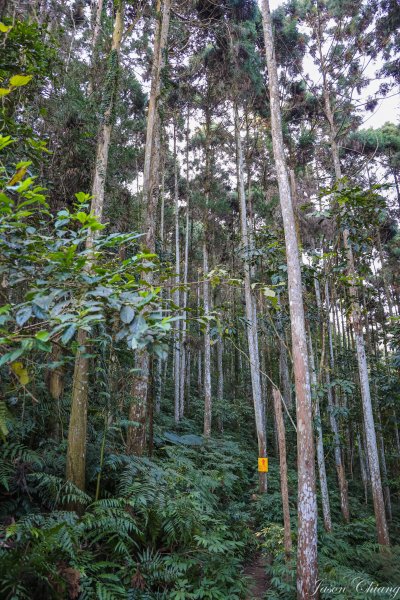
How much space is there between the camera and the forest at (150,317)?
1898 mm

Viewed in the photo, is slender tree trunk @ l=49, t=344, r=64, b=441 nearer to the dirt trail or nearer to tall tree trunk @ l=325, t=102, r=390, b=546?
the dirt trail

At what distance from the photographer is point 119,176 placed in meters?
8.30

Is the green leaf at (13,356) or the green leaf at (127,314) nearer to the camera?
the green leaf at (13,356)

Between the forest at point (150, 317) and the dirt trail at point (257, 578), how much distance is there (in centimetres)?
7

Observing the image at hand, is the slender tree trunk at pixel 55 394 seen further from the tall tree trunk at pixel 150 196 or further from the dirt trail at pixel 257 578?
the dirt trail at pixel 257 578

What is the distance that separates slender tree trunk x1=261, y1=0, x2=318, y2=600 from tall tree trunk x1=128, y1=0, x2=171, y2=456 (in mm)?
2119

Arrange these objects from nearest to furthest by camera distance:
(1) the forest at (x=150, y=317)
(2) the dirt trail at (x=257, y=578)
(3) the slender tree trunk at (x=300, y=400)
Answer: (1) the forest at (x=150, y=317)
(3) the slender tree trunk at (x=300, y=400)
(2) the dirt trail at (x=257, y=578)

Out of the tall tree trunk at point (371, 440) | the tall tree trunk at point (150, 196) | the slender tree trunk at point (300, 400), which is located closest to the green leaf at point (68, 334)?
the tall tree trunk at point (150, 196)

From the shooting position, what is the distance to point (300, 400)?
4555mm

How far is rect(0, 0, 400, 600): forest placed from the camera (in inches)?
74.7

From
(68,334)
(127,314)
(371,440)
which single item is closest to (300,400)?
(127,314)

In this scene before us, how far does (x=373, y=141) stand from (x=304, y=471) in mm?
13194

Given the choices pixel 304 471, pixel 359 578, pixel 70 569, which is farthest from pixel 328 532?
pixel 70 569

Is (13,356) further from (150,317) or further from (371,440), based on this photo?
(371,440)
